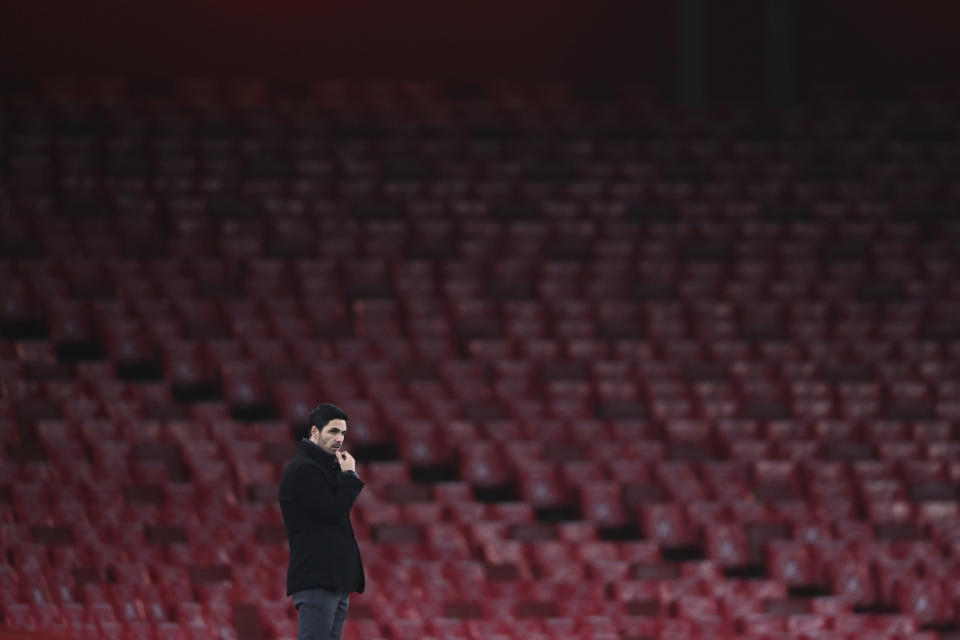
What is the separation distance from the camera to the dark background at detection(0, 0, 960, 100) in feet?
9.42

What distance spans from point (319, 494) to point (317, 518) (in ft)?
0.06

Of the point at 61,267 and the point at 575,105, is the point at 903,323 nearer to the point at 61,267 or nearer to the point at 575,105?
the point at 575,105

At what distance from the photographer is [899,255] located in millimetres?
2299

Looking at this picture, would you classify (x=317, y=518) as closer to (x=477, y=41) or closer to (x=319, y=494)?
(x=319, y=494)

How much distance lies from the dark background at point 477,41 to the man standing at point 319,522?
212 cm

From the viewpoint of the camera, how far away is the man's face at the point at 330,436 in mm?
902

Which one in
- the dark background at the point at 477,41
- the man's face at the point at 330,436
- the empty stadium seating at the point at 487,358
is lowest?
the man's face at the point at 330,436

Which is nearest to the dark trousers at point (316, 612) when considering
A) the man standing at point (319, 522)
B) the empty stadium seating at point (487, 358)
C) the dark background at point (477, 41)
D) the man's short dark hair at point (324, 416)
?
the man standing at point (319, 522)

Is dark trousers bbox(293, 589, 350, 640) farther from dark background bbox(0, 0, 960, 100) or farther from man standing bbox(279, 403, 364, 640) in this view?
dark background bbox(0, 0, 960, 100)

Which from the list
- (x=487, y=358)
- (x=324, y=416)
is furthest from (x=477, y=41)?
(x=324, y=416)

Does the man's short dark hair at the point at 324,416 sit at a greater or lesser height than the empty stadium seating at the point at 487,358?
lesser

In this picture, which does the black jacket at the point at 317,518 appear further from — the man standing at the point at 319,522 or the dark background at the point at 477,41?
the dark background at the point at 477,41

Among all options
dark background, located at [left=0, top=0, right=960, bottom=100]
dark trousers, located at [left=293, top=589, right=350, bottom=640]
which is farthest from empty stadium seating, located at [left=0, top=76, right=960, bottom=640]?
dark trousers, located at [left=293, top=589, right=350, bottom=640]

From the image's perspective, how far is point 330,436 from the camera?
903 mm
